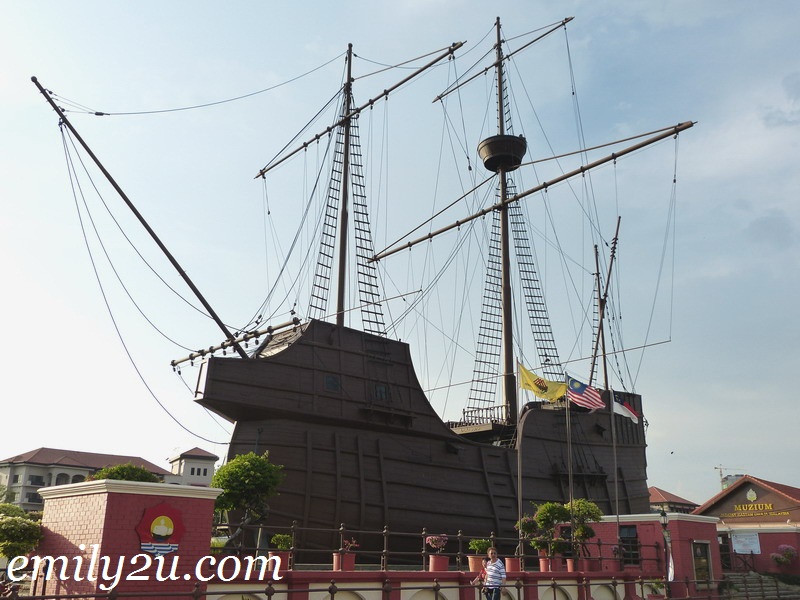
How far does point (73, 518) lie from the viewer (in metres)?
9.52

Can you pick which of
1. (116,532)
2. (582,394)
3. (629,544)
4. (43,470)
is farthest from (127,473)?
(43,470)

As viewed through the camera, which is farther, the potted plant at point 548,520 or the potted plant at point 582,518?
the potted plant at point 582,518

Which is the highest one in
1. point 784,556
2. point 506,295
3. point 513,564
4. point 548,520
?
point 506,295

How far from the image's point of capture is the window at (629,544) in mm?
18891

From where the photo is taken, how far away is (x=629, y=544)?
1878 centimetres

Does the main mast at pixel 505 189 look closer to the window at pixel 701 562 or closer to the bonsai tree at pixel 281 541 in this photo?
the window at pixel 701 562

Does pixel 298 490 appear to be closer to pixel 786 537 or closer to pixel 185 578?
pixel 185 578

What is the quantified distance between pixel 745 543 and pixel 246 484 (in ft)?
60.8

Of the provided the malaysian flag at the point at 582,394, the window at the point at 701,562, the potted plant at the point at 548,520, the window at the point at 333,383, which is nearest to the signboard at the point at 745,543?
the window at the point at 701,562

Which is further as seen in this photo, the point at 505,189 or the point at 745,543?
the point at 505,189

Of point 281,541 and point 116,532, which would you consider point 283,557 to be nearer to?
point 116,532

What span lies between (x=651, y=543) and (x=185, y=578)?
46.4 ft

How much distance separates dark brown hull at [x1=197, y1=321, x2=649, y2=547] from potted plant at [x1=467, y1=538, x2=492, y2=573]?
3686 millimetres

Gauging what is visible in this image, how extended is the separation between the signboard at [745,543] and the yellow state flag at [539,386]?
840cm
